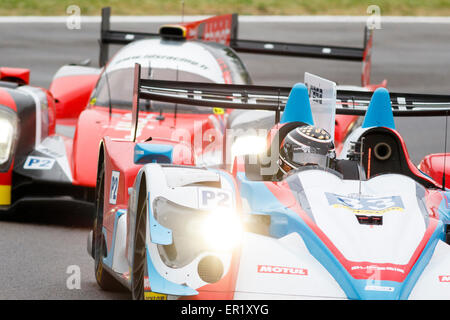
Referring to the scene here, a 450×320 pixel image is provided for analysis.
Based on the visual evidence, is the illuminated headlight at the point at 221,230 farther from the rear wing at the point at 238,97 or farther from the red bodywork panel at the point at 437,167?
the rear wing at the point at 238,97

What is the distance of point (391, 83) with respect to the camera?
2022 cm

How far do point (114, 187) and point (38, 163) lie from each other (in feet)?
9.34

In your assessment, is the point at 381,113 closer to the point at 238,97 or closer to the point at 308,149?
the point at 308,149

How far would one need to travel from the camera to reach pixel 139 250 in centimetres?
580

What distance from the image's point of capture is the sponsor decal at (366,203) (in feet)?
18.3

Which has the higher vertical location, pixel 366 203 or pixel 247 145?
pixel 366 203

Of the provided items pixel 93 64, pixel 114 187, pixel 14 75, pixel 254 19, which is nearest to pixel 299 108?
pixel 114 187

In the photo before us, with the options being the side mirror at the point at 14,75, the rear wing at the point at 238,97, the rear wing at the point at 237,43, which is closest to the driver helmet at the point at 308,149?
the rear wing at the point at 238,97

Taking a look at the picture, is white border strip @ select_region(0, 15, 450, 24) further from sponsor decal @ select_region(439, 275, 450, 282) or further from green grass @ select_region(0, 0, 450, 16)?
sponsor decal @ select_region(439, 275, 450, 282)

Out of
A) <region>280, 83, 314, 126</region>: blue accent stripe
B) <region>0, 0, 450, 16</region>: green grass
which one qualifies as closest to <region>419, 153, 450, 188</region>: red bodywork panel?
<region>280, 83, 314, 126</region>: blue accent stripe

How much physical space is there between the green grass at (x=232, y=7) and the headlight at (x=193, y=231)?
2201 cm
